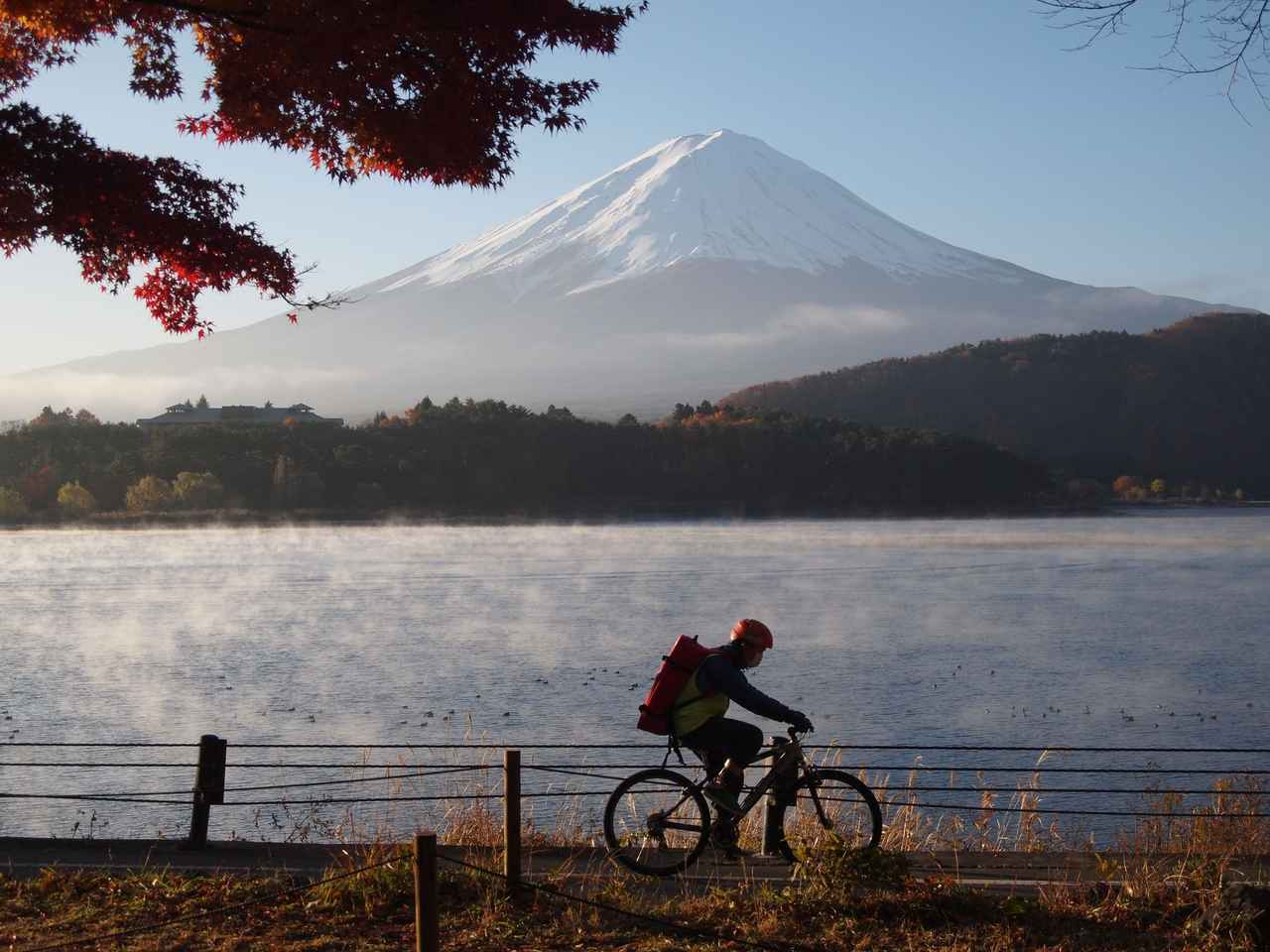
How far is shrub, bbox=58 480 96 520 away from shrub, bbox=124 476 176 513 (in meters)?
2.73

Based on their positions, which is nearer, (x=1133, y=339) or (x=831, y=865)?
(x=831, y=865)

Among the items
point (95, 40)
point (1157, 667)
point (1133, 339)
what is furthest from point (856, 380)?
point (95, 40)

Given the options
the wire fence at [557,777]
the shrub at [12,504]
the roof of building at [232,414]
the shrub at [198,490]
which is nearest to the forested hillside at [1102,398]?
the roof of building at [232,414]

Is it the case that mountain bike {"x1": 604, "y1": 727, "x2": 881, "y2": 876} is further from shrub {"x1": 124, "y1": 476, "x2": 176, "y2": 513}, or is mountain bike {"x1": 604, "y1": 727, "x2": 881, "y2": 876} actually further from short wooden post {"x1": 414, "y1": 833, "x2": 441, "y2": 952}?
shrub {"x1": 124, "y1": 476, "x2": 176, "y2": 513}

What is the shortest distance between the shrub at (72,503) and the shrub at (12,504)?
7.59ft

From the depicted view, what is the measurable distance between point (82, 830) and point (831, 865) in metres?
13.2

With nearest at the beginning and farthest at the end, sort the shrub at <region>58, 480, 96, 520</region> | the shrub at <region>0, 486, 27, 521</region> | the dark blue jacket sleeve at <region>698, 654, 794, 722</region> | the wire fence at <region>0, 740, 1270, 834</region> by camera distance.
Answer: the dark blue jacket sleeve at <region>698, 654, 794, 722</region>
the wire fence at <region>0, 740, 1270, 834</region>
the shrub at <region>0, 486, 27, 521</region>
the shrub at <region>58, 480, 96, 520</region>

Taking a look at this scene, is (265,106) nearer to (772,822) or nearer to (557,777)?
(772,822)

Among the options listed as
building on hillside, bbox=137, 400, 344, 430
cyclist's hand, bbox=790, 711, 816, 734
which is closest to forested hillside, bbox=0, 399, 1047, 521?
building on hillside, bbox=137, 400, 344, 430

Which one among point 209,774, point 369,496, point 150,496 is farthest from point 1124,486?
point 209,774

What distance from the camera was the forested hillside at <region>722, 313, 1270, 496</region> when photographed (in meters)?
138

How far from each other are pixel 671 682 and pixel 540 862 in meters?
1.70

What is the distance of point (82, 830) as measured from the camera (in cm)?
1780

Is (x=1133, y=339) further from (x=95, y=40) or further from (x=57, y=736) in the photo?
(x=95, y=40)
